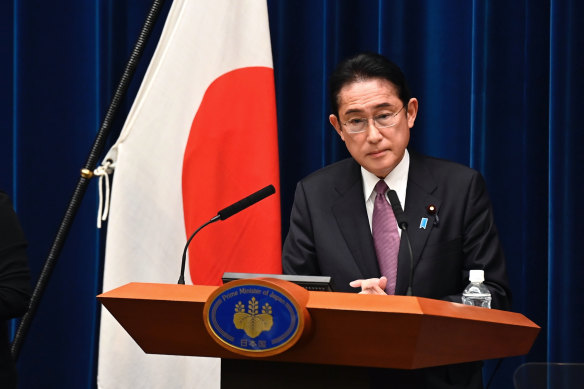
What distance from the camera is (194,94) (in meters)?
2.37

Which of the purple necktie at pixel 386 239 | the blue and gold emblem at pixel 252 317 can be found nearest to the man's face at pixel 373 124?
the purple necktie at pixel 386 239

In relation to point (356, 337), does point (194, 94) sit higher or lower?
higher

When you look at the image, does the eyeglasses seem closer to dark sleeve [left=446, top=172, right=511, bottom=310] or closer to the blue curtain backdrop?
dark sleeve [left=446, top=172, right=511, bottom=310]

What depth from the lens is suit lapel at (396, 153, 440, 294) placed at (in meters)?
1.82

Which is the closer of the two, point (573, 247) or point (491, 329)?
point (491, 329)

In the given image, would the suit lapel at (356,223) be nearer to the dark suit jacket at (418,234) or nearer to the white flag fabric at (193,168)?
the dark suit jacket at (418,234)

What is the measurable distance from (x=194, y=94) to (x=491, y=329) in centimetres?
146

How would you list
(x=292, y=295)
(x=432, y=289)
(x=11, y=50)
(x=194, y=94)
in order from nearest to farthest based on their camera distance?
(x=292, y=295) → (x=432, y=289) → (x=194, y=94) → (x=11, y=50)

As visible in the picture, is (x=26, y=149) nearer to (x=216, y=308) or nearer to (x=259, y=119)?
(x=259, y=119)

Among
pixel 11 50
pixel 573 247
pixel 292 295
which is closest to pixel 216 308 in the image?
pixel 292 295

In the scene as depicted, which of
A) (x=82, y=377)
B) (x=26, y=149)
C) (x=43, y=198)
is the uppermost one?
(x=26, y=149)

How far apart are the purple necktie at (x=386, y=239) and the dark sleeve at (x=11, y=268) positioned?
0.92 metres

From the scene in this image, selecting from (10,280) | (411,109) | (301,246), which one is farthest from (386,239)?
(10,280)

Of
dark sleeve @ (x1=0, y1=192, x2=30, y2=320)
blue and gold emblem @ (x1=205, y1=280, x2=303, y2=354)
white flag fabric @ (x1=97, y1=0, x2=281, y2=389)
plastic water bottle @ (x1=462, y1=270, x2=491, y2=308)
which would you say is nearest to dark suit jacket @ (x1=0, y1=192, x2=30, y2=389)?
dark sleeve @ (x1=0, y1=192, x2=30, y2=320)
